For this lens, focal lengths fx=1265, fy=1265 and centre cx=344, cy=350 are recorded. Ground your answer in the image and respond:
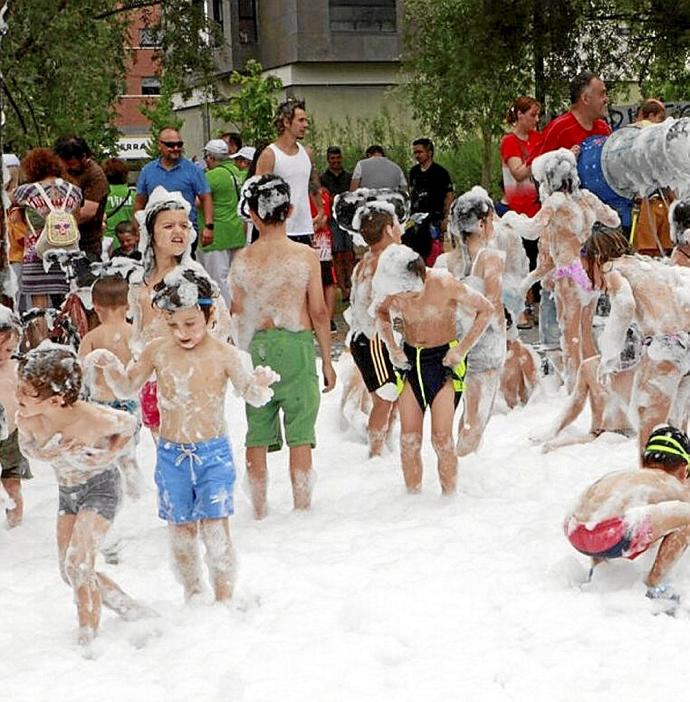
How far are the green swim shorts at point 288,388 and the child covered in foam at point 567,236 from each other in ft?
8.09

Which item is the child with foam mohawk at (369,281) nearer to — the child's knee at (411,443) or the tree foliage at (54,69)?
the child's knee at (411,443)

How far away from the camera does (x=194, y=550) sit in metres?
4.62

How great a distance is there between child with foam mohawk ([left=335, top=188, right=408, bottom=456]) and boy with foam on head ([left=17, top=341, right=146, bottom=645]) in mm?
1968

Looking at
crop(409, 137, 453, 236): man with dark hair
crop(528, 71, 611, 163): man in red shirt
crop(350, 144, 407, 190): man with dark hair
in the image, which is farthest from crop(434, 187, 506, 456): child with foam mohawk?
crop(350, 144, 407, 190): man with dark hair

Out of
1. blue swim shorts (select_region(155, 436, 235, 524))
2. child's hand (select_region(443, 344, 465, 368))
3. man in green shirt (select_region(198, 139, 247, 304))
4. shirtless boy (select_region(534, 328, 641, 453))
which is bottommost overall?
shirtless boy (select_region(534, 328, 641, 453))

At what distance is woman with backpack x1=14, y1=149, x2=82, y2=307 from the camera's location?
8.45m

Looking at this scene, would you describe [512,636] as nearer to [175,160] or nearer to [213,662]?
[213,662]

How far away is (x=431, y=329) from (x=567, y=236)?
2279mm

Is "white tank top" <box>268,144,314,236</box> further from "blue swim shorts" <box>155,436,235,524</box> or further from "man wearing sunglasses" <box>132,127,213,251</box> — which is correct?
"blue swim shorts" <box>155,436,235,524</box>

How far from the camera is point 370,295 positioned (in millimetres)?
6285

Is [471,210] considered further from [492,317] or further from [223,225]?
[223,225]

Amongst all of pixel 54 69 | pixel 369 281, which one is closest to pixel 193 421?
pixel 369 281

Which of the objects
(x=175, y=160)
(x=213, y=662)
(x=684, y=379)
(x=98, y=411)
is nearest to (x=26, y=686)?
(x=213, y=662)

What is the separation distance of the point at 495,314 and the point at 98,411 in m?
2.90
